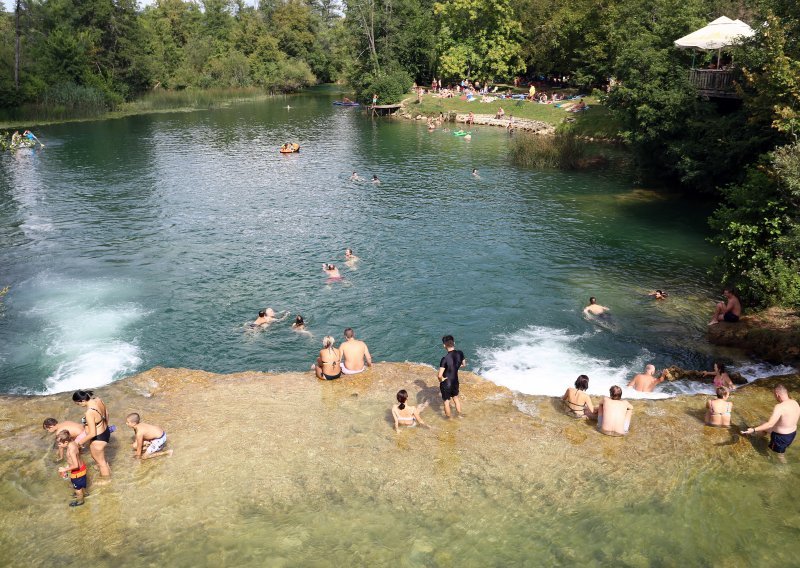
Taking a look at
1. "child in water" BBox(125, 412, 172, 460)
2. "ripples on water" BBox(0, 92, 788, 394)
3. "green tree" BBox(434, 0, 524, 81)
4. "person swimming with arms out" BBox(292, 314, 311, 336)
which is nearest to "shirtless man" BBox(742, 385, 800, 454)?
"ripples on water" BBox(0, 92, 788, 394)

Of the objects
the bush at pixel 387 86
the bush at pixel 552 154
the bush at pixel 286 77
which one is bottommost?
the bush at pixel 552 154

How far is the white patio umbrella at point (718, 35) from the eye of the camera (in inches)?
1288

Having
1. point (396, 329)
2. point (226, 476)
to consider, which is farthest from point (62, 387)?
point (396, 329)

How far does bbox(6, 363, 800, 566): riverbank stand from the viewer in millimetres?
10984

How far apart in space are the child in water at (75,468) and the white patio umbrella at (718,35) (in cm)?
3475

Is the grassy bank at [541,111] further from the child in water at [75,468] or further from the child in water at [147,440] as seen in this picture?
the child in water at [75,468]

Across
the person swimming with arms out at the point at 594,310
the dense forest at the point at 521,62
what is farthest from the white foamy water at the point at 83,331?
the dense forest at the point at 521,62

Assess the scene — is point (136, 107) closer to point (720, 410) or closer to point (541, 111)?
point (541, 111)

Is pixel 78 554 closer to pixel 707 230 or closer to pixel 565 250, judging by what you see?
pixel 565 250

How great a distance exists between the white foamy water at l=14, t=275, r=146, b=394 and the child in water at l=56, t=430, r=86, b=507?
724cm

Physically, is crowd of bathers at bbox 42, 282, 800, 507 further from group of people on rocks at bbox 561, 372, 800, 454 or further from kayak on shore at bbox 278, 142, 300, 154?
kayak on shore at bbox 278, 142, 300, 154

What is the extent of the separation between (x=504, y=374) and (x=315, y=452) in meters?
7.80

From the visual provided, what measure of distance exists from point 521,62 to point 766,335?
70871 millimetres

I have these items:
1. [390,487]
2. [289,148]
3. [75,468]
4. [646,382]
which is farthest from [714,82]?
[75,468]
